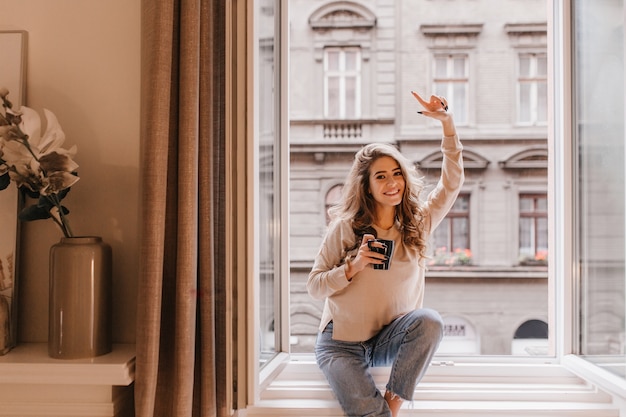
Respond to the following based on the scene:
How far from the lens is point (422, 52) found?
710 cm

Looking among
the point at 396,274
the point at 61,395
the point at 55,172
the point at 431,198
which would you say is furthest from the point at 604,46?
the point at 61,395

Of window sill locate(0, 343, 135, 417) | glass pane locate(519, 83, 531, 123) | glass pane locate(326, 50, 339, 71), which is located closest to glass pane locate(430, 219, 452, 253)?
glass pane locate(519, 83, 531, 123)

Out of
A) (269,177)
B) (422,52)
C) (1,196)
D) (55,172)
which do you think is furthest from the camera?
(422,52)

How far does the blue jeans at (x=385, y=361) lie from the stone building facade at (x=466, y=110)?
5.04 metres

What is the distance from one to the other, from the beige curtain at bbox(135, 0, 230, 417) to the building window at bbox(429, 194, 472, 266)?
241 inches

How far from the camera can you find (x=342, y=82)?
694 cm

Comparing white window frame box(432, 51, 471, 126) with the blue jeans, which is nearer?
the blue jeans

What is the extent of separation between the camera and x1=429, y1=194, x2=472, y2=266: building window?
284 inches

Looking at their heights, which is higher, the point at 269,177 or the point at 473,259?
the point at 269,177

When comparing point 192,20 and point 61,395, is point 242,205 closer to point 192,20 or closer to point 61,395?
point 192,20

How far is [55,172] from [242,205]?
18.6 inches

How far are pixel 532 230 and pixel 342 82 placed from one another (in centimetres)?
360

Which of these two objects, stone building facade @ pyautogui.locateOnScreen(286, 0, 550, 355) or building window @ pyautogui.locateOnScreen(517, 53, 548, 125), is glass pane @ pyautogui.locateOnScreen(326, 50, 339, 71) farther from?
building window @ pyautogui.locateOnScreen(517, 53, 548, 125)

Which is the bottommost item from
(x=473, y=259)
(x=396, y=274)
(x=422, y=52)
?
(x=473, y=259)
